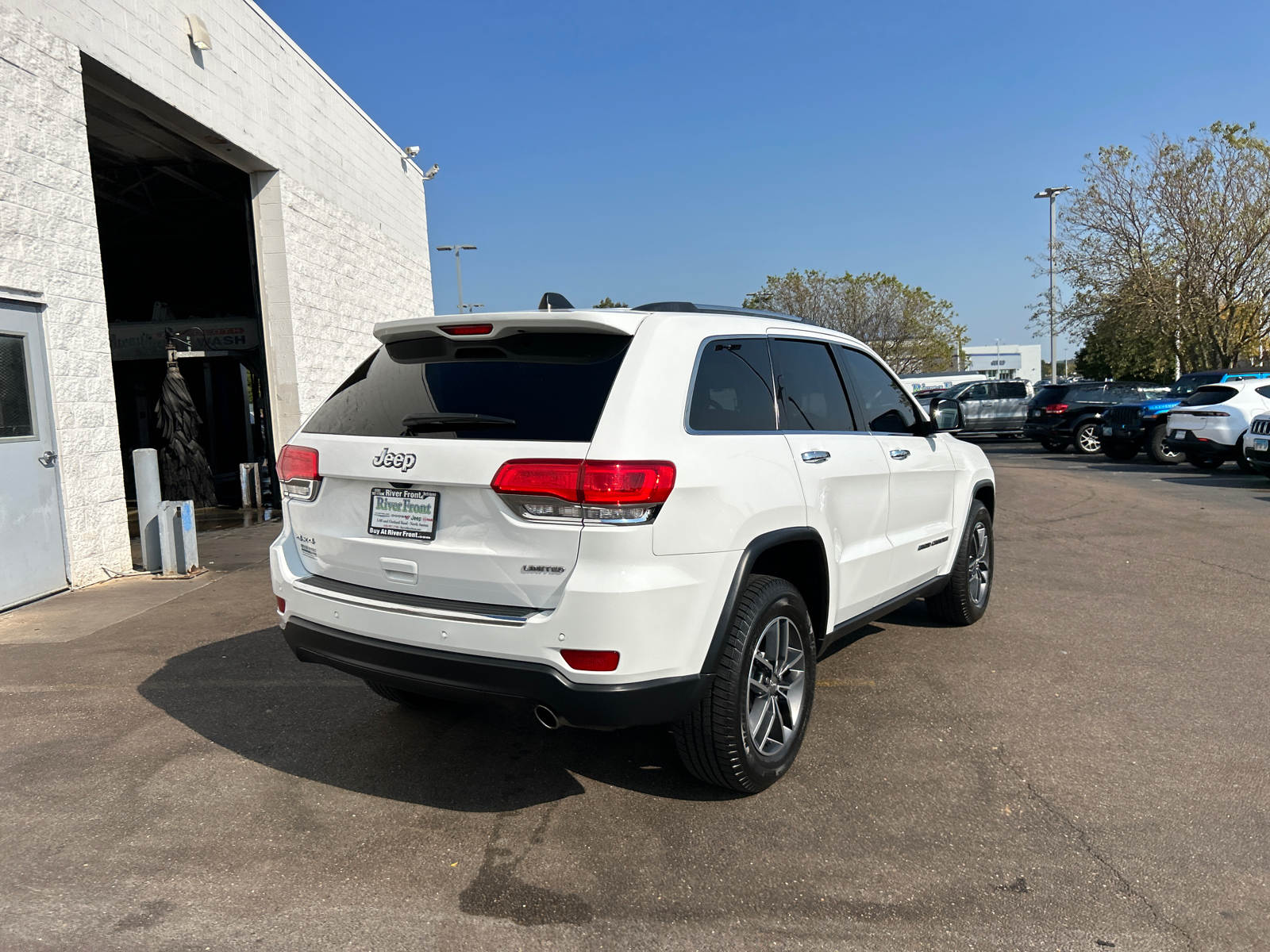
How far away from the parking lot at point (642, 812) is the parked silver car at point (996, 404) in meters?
21.5

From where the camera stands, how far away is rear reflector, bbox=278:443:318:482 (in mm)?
3505

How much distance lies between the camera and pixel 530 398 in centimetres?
307

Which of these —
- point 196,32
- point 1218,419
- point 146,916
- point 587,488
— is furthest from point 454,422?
point 1218,419

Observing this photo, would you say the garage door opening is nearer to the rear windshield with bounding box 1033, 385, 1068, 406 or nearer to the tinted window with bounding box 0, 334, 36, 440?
the tinted window with bounding box 0, 334, 36, 440

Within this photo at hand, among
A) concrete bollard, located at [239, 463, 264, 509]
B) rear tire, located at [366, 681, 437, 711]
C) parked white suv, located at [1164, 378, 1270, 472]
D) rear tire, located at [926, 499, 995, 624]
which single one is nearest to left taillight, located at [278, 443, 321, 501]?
rear tire, located at [366, 681, 437, 711]

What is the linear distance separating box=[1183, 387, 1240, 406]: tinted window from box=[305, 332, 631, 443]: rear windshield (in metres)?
16.2

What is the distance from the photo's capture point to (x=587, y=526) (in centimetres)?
281

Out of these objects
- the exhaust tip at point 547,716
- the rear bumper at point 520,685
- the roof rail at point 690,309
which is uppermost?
the roof rail at point 690,309

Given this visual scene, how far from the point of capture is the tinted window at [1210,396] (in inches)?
611

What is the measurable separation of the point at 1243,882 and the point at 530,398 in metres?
2.80

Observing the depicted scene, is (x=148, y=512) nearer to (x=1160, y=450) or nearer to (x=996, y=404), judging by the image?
(x=1160, y=450)

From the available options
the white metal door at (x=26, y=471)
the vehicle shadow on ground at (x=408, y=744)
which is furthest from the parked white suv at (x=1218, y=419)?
the white metal door at (x=26, y=471)

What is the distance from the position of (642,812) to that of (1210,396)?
16333 millimetres

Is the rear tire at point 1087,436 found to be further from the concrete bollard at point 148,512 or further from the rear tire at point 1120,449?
the concrete bollard at point 148,512
